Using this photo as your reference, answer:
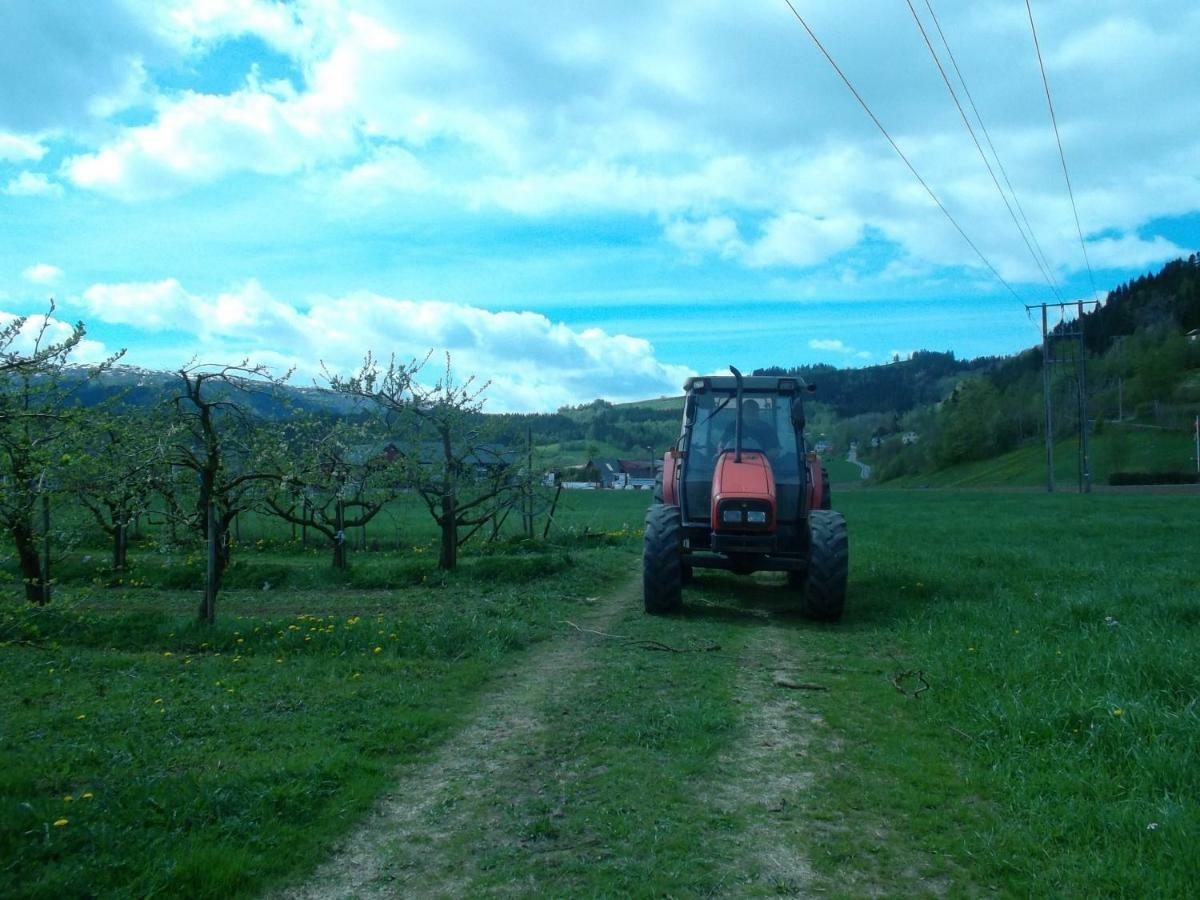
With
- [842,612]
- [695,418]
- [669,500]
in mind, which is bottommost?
[842,612]

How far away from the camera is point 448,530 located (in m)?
14.5

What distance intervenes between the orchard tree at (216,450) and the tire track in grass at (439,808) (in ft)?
12.5

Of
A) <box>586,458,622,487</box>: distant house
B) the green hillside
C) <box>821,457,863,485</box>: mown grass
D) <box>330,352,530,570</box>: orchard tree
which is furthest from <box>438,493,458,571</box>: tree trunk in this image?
<box>821,457,863,485</box>: mown grass

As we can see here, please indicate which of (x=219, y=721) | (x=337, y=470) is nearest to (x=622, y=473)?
(x=337, y=470)

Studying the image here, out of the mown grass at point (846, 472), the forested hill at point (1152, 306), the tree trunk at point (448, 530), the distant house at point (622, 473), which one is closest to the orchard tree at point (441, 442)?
the tree trunk at point (448, 530)

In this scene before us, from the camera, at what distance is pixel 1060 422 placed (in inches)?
3356

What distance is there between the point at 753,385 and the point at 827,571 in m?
2.98

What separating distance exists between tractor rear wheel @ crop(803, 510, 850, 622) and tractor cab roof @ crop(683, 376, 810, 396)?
7.40 feet

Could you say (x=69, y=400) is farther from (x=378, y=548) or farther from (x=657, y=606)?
(x=378, y=548)

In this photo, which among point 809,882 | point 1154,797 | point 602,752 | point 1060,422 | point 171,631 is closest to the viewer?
point 809,882

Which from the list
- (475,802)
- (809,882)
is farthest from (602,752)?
(809,882)

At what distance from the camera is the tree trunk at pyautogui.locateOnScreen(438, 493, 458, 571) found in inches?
571

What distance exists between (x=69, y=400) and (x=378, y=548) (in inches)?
382

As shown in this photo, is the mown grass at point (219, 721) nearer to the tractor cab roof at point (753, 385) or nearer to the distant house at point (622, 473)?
the tractor cab roof at point (753, 385)
